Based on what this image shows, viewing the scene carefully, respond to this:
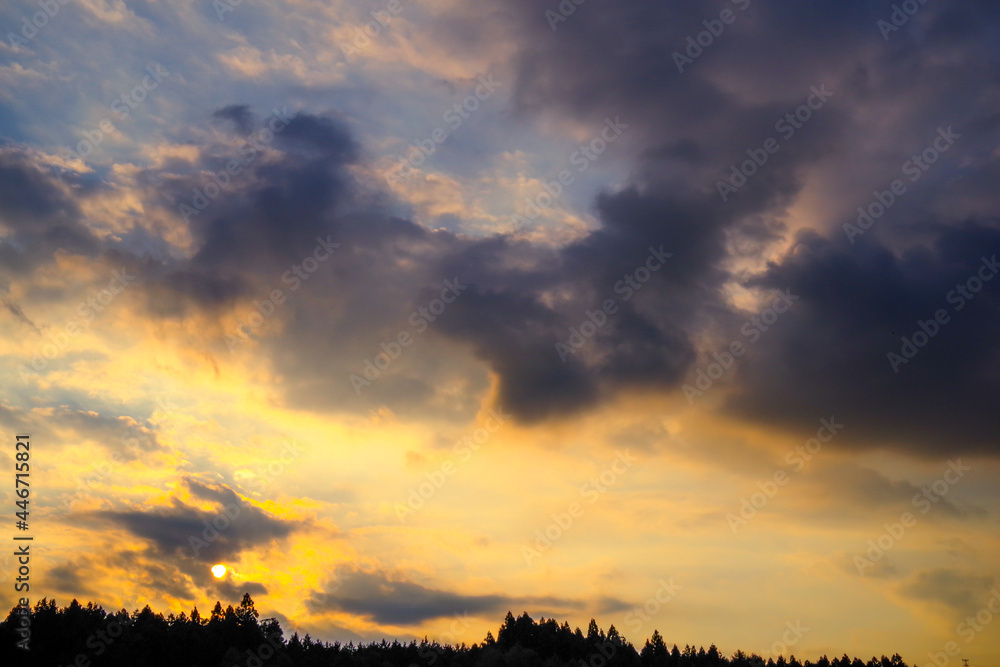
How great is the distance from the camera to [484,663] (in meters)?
145

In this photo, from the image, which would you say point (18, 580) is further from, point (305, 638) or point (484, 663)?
point (305, 638)

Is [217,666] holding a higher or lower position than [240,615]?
lower

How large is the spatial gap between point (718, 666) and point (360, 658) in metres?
86.9

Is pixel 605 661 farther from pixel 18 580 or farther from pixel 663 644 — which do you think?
pixel 18 580

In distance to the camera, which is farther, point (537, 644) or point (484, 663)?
point (537, 644)

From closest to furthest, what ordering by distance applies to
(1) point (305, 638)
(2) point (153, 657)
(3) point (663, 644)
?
(2) point (153, 657) < (1) point (305, 638) < (3) point (663, 644)

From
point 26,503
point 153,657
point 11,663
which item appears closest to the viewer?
point 26,503

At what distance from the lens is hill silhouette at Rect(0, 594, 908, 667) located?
473 feet

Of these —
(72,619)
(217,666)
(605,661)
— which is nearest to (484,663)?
(605,661)

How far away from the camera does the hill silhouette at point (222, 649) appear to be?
144125mm

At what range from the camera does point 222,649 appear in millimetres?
159875

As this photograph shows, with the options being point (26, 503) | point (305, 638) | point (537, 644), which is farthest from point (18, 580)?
point (537, 644)

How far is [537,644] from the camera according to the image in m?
199

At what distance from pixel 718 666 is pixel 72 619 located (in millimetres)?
143179
